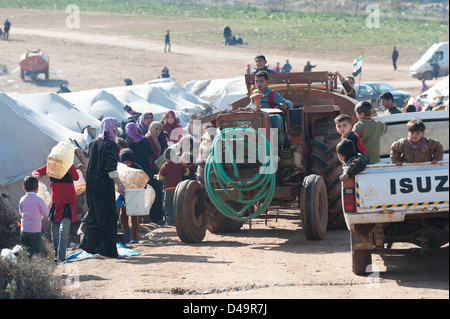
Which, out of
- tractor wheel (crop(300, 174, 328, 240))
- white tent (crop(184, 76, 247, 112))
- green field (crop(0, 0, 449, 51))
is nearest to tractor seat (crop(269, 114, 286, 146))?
tractor wheel (crop(300, 174, 328, 240))

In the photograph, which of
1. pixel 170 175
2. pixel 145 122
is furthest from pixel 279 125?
pixel 145 122

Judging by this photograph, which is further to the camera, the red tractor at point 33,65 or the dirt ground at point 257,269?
the red tractor at point 33,65

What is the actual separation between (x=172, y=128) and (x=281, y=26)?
46632 mm

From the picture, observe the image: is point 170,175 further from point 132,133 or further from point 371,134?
point 371,134

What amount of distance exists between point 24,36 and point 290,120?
4530 cm

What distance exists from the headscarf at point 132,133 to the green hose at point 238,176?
9.90 ft

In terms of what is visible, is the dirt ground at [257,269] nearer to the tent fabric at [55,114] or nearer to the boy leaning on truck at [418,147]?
the boy leaning on truck at [418,147]

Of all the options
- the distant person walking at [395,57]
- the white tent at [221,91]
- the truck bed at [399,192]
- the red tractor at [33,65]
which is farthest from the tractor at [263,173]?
the distant person walking at [395,57]

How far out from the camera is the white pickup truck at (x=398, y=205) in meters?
7.71

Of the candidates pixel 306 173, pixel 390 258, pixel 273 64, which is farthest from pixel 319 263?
pixel 273 64

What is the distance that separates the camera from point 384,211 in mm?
7918

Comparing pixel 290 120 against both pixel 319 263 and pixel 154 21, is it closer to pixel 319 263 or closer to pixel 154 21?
pixel 319 263

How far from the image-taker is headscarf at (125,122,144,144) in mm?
13547

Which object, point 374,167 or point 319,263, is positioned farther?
point 319,263
